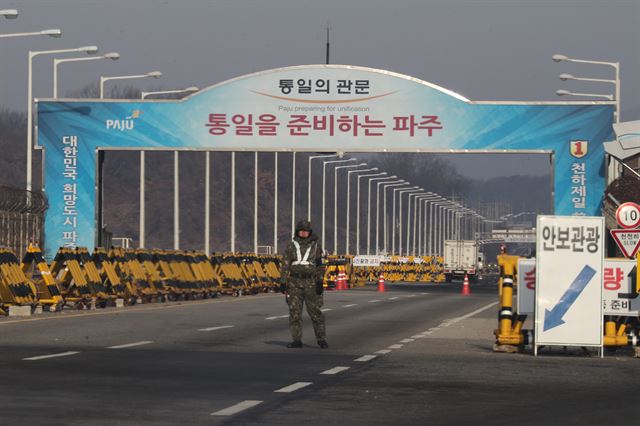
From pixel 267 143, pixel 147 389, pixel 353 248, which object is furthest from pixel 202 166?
pixel 147 389

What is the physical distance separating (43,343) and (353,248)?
583ft

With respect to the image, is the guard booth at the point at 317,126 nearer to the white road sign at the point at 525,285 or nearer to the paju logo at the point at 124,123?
the paju logo at the point at 124,123

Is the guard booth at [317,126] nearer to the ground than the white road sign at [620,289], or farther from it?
farther from it

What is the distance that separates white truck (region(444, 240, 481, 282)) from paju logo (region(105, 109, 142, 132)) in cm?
6078

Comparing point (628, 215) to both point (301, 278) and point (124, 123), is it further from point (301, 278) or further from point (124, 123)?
point (124, 123)

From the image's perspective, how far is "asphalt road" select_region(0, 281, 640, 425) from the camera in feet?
39.3

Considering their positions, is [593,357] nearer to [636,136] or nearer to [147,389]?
[147,389]

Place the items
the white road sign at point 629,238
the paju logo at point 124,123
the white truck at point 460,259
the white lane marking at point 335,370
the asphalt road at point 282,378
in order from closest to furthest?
the asphalt road at point 282,378, the white lane marking at point 335,370, the white road sign at point 629,238, the paju logo at point 124,123, the white truck at point 460,259

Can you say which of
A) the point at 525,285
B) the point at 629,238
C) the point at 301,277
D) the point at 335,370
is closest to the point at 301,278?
the point at 301,277

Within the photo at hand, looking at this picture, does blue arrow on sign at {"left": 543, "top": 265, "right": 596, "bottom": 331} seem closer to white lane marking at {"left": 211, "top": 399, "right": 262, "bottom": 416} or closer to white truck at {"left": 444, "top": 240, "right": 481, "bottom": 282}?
white lane marking at {"left": 211, "top": 399, "right": 262, "bottom": 416}

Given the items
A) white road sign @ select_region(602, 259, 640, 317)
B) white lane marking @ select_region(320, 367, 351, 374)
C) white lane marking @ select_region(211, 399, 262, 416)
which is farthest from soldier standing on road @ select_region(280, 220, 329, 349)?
white lane marking @ select_region(211, 399, 262, 416)

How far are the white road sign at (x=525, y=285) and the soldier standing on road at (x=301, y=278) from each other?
8.23 ft

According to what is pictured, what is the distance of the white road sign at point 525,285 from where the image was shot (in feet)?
68.4

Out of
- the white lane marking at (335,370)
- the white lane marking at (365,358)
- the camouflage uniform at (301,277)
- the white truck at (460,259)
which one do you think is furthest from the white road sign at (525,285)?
the white truck at (460,259)
